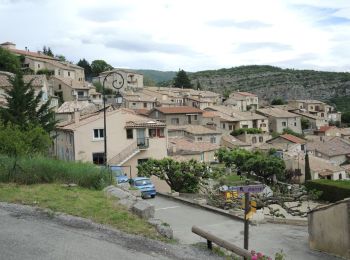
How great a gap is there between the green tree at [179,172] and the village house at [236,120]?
2122 inches

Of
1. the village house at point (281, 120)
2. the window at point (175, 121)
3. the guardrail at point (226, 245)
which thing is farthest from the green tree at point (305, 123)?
the guardrail at point (226, 245)

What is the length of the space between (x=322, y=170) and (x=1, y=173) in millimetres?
43647

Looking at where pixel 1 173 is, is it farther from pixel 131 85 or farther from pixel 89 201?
pixel 131 85

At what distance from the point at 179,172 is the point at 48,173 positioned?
16.0m

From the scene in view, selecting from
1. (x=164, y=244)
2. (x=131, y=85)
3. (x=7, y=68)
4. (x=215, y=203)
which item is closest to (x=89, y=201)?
(x=164, y=244)

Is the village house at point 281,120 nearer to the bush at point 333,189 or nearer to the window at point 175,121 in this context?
the window at point 175,121

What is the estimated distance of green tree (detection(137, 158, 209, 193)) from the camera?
3145 cm

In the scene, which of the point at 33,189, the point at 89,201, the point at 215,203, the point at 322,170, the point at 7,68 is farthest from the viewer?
the point at 7,68

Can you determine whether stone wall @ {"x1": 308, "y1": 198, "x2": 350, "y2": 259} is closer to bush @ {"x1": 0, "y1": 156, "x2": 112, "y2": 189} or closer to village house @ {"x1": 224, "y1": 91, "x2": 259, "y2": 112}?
bush @ {"x1": 0, "y1": 156, "x2": 112, "y2": 189}

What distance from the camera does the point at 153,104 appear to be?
94562 millimetres

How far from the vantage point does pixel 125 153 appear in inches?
1560

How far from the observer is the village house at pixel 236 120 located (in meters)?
88.4

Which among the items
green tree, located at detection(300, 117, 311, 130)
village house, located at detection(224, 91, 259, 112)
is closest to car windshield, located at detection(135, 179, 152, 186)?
green tree, located at detection(300, 117, 311, 130)

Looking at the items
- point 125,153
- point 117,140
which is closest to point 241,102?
point 117,140
